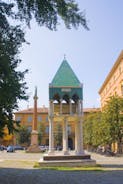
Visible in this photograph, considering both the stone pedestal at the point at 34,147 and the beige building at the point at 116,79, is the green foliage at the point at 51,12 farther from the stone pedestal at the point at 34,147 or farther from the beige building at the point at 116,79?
the stone pedestal at the point at 34,147

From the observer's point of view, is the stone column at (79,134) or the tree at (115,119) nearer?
the stone column at (79,134)

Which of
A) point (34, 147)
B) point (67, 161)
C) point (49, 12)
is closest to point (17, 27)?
point (49, 12)

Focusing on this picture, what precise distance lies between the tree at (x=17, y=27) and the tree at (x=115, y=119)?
34352 mm

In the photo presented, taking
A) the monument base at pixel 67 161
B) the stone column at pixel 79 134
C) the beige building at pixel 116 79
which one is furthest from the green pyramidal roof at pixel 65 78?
the beige building at pixel 116 79

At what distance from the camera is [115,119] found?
47594 mm

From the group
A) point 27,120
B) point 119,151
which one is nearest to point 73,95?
point 119,151

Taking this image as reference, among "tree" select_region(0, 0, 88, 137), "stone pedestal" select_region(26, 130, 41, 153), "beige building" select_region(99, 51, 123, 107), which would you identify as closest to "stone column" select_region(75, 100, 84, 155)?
"tree" select_region(0, 0, 88, 137)

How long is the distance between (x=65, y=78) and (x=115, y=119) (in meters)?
18.4

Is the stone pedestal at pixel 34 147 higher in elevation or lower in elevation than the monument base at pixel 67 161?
higher

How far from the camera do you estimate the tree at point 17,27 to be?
476 inches

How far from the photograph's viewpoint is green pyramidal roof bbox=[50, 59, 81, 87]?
31.4m

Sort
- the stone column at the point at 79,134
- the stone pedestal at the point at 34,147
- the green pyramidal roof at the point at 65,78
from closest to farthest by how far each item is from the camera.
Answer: the stone column at the point at 79,134 < the green pyramidal roof at the point at 65,78 < the stone pedestal at the point at 34,147

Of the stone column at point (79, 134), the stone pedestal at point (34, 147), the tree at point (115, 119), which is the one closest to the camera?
the stone column at point (79, 134)

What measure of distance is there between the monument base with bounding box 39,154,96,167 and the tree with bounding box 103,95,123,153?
19496 mm
